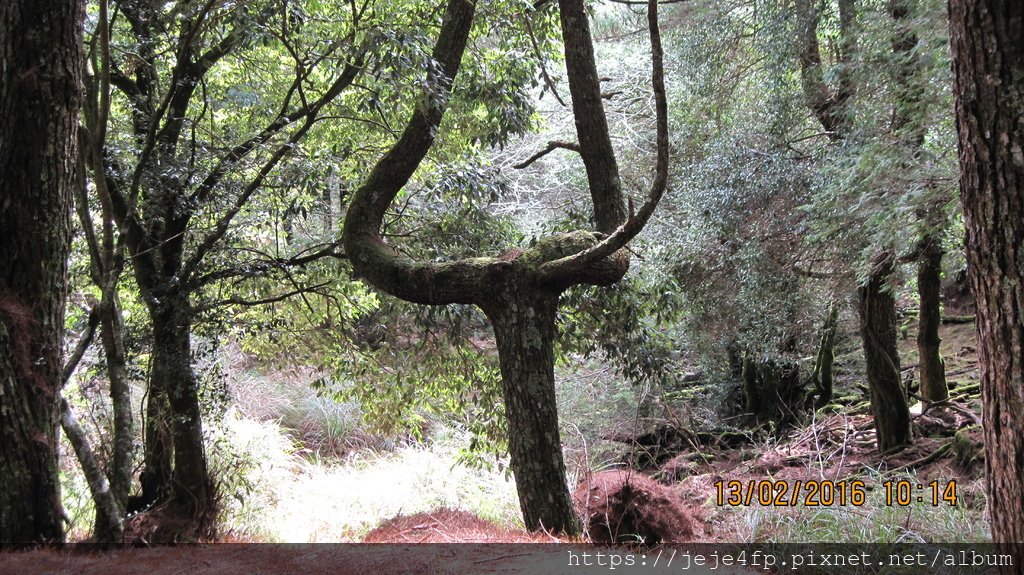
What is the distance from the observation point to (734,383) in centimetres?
993

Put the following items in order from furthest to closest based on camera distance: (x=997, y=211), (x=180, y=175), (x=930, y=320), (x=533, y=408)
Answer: (x=930, y=320) → (x=180, y=175) → (x=533, y=408) → (x=997, y=211)

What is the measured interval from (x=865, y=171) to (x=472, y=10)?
129 inches

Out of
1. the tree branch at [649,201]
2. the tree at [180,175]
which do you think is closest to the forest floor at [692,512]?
the tree at [180,175]

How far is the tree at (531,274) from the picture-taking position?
4.05m

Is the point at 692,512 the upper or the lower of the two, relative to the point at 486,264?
lower

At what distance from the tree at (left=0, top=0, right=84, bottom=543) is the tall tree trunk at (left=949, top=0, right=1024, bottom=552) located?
3.54 metres

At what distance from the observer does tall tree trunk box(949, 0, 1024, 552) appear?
2.48 metres

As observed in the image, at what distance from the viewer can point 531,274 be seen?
13.6 feet

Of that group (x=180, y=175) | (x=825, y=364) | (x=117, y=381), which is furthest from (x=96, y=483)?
(x=825, y=364)

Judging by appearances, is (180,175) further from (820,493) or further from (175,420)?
(820,493)

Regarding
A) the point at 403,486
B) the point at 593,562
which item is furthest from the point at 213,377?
the point at 593,562

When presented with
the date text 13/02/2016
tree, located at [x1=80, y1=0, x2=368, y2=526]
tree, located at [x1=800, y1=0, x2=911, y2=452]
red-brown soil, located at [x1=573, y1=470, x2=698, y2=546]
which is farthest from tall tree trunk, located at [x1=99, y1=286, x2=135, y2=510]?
tree, located at [x1=800, y1=0, x2=911, y2=452]

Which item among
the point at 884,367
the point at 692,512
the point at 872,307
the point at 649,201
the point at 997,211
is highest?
the point at 649,201

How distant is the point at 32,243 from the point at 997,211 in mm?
3709
